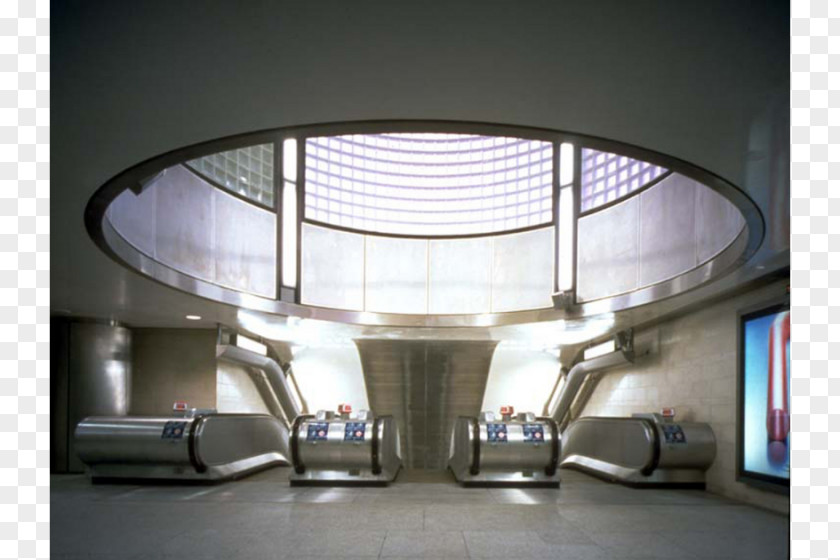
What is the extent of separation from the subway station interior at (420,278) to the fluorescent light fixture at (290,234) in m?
0.11

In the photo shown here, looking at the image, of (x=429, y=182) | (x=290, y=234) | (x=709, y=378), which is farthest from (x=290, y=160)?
(x=709, y=378)

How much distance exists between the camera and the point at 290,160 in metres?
15.0

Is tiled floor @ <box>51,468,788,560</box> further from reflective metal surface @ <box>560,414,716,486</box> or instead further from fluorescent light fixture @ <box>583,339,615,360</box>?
fluorescent light fixture @ <box>583,339,615,360</box>

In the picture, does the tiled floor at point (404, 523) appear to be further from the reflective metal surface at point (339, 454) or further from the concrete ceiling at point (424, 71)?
the concrete ceiling at point (424, 71)

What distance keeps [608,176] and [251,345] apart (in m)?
10.1

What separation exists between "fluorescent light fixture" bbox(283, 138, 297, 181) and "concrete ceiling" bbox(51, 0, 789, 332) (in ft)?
31.3

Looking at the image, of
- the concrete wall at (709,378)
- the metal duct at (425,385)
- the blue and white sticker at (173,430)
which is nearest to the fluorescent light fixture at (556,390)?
the metal duct at (425,385)

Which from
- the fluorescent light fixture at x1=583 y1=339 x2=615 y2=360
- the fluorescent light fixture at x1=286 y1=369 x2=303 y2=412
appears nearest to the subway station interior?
the fluorescent light fixture at x1=583 y1=339 x2=615 y2=360

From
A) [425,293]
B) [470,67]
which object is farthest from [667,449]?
[470,67]

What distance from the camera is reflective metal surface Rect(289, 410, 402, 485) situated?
35.5 ft

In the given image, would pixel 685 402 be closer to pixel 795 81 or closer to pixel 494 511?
pixel 494 511

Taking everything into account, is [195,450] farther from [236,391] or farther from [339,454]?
[236,391]

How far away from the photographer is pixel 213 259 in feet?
38.5

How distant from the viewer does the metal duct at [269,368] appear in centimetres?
1440
